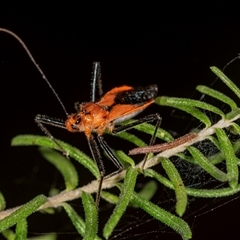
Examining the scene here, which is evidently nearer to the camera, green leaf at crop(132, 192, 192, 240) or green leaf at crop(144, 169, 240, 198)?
green leaf at crop(132, 192, 192, 240)

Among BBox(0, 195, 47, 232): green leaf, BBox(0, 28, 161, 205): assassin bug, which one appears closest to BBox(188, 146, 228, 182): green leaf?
BBox(0, 195, 47, 232): green leaf

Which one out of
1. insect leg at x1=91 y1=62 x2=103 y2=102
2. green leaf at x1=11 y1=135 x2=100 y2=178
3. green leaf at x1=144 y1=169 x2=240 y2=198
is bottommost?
green leaf at x1=144 y1=169 x2=240 y2=198

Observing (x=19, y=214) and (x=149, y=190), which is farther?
(x=149, y=190)

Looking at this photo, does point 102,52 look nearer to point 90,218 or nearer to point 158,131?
point 158,131

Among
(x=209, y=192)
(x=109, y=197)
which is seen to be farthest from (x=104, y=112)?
(x=209, y=192)

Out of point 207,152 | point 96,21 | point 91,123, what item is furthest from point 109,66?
point 207,152

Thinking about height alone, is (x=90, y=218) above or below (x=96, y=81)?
below

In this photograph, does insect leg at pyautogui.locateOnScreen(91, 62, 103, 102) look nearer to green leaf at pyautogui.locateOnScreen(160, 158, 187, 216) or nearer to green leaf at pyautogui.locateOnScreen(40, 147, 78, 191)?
green leaf at pyautogui.locateOnScreen(40, 147, 78, 191)

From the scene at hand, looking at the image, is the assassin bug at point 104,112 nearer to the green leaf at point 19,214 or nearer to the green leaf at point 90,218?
the green leaf at point 90,218
